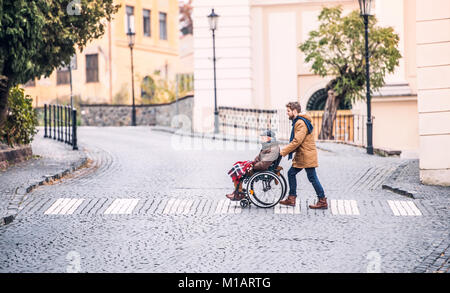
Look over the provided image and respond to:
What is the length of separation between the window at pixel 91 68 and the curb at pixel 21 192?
30.5 metres

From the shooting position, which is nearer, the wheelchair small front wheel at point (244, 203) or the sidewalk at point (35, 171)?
the wheelchair small front wheel at point (244, 203)

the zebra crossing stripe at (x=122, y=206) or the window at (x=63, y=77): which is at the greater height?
the window at (x=63, y=77)

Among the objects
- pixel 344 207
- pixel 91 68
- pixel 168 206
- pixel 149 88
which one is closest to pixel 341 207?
pixel 344 207

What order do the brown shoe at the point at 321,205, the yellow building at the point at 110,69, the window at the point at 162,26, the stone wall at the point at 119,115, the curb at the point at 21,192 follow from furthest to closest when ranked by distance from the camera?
1. the window at the point at 162,26
2. the yellow building at the point at 110,69
3. the stone wall at the point at 119,115
4. the brown shoe at the point at 321,205
5. the curb at the point at 21,192

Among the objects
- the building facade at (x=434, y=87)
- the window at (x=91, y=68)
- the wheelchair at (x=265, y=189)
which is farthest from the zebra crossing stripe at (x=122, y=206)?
the window at (x=91, y=68)

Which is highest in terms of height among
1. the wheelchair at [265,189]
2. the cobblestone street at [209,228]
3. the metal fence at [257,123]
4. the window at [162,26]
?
the window at [162,26]

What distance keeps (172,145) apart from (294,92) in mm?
9874

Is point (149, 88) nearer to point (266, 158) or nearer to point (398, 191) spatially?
point (398, 191)

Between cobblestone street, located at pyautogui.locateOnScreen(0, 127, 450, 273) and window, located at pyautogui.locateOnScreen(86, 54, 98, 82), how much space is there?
3209 cm

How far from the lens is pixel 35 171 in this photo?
15.8 metres

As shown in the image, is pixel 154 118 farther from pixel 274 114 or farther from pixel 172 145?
pixel 172 145

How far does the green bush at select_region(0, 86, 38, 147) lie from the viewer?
59.2 ft

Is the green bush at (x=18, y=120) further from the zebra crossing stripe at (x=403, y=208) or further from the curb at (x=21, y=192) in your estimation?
the zebra crossing stripe at (x=403, y=208)

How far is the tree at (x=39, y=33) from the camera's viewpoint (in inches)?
596
